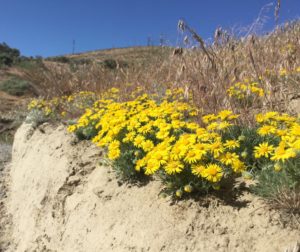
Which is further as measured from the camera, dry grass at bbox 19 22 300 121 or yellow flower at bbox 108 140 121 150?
dry grass at bbox 19 22 300 121

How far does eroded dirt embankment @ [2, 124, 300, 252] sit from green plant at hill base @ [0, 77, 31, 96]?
9742 mm

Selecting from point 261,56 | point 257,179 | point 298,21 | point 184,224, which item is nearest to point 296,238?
point 257,179

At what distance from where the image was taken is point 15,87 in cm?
1466

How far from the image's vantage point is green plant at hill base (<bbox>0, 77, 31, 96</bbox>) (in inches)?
565

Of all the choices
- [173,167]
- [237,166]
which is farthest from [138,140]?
[237,166]

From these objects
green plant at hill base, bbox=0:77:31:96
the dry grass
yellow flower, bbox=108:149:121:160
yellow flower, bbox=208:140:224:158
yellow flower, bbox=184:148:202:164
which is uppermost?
green plant at hill base, bbox=0:77:31:96

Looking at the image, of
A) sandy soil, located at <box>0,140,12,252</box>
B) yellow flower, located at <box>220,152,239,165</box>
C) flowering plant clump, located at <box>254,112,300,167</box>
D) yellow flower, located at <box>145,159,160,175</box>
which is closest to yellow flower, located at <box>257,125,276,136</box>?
flowering plant clump, located at <box>254,112,300,167</box>

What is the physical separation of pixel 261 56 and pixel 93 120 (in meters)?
2.19

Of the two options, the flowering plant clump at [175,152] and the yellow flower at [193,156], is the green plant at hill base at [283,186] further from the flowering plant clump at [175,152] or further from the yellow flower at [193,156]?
the yellow flower at [193,156]

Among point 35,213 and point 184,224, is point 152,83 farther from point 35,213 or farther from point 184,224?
point 184,224

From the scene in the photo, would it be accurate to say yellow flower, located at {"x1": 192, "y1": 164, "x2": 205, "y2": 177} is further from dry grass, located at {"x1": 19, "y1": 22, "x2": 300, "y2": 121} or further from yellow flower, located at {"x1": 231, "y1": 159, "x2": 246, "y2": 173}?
dry grass, located at {"x1": 19, "y1": 22, "x2": 300, "y2": 121}

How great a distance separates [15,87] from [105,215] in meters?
12.7

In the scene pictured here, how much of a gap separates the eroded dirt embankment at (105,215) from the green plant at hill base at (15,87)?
9.74 meters

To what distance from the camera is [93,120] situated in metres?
4.55
